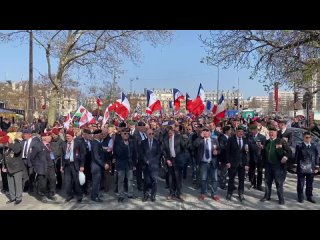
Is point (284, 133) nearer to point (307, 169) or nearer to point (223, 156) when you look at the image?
point (307, 169)

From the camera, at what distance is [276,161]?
29.6ft

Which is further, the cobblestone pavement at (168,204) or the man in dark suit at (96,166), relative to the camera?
the man in dark suit at (96,166)

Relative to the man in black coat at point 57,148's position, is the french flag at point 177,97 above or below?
above

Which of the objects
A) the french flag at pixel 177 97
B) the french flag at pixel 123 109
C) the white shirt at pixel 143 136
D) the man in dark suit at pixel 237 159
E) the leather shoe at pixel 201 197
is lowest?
the leather shoe at pixel 201 197

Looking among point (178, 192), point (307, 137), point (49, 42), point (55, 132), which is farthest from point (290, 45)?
point (49, 42)

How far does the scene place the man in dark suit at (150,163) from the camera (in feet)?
30.4

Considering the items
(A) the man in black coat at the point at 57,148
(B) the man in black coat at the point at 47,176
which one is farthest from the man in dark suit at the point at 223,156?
(B) the man in black coat at the point at 47,176

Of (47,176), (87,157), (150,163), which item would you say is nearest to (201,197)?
(150,163)

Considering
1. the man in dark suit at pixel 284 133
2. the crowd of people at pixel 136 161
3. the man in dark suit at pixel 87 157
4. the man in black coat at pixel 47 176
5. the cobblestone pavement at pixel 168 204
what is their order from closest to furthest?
the cobblestone pavement at pixel 168 204, the crowd of people at pixel 136 161, the man in black coat at pixel 47 176, the man in dark suit at pixel 87 157, the man in dark suit at pixel 284 133

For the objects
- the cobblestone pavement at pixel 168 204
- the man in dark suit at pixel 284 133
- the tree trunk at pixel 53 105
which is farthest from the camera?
the tree trunk at pixel 53 105

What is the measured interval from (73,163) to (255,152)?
4826mm

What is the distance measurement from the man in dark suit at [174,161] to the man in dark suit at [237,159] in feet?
3.91

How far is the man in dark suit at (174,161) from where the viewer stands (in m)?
9.38

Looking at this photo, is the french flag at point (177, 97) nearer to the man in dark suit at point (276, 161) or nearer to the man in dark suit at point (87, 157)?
the man in dark suit at point (87, 157)
